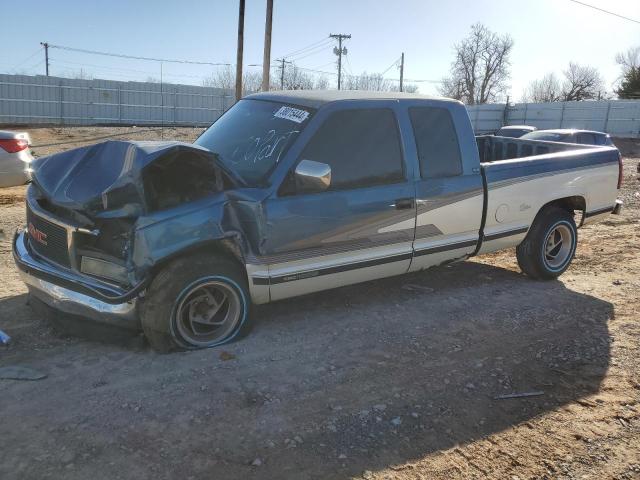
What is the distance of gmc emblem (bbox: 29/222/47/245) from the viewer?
4320mm

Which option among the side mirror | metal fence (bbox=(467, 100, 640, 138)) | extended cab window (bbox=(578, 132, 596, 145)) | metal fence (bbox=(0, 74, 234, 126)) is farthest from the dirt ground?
metal fence (bbox=(467, 100, 640, 138))

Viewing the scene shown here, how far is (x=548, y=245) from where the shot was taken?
21.2 ft

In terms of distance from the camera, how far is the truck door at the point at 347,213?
437cm

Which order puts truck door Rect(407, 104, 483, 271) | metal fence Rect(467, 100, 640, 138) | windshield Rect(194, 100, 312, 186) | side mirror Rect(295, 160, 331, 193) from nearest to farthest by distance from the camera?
side mirror Rect(295, 160, 331, 193) → windshield Rect(194, 100, 312, 186) → truck door Rect(407, 104, 483, 271) → metal fence Rect(467, 100, 640, 138)

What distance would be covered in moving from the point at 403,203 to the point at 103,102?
34.4 m

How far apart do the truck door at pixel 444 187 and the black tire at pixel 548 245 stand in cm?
99

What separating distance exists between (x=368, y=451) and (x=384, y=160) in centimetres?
257

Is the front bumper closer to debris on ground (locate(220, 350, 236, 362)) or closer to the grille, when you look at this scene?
the grille

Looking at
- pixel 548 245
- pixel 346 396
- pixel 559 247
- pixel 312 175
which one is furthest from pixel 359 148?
pixel 559 247

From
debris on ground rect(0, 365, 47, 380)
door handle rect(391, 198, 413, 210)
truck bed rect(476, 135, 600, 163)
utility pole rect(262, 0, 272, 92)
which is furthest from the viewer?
utility pole rect(262, 0, 272, 92)

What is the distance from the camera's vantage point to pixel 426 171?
507cm

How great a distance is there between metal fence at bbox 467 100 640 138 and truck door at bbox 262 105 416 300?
33.5m

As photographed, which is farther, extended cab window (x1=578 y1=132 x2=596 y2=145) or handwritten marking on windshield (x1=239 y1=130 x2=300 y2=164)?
extended cab window (x1=578 y1=132 x2=596 y2=145)

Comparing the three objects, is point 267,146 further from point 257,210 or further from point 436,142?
point 436,142
